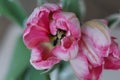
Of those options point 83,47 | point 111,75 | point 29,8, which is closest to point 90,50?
point 83,47

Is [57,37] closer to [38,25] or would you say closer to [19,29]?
[38,25]

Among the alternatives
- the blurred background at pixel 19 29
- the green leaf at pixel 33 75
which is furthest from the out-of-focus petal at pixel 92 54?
the blurred background at pixel 19 29

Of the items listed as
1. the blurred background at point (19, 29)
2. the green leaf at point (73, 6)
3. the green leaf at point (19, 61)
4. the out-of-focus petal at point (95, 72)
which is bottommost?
the blurred background at point (19, 29)

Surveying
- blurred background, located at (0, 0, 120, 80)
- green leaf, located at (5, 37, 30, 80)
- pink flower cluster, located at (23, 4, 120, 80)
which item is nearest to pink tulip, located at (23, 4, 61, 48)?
pink flower cluster, located at (23, 4, 120, 80)

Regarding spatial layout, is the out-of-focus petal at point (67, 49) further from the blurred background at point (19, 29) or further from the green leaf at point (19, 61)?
the blurred background at point (19, 29)

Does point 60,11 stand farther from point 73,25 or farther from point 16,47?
point 16,47

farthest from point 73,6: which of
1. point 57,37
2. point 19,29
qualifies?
point 19,29

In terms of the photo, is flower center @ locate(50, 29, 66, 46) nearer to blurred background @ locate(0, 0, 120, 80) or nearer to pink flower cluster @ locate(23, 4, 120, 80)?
pink flower cluster @ locate(23, 4, 120, 80)

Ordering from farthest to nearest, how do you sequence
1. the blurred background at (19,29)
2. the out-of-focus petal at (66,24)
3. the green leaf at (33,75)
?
the blurred background at (19,29), the green leaf at (33,75), the out-of-focus petal at (66,24)
